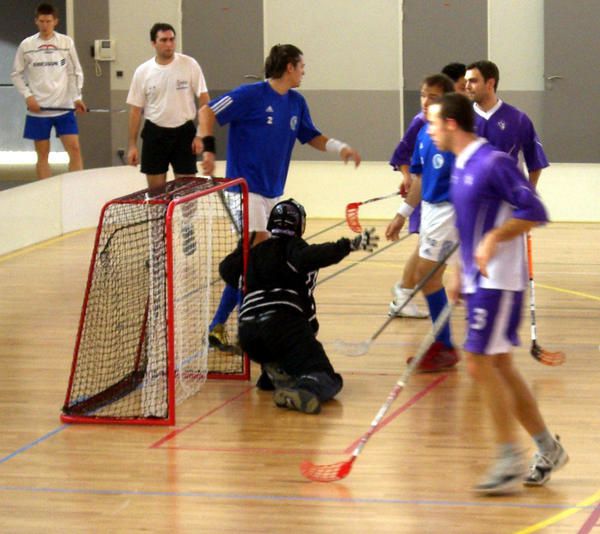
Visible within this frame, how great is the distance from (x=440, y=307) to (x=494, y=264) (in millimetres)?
2398

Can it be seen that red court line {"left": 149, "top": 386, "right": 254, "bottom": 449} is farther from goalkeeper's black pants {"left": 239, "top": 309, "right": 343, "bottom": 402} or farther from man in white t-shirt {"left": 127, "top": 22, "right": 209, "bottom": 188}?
man in white t-shirt {"left": 127, "top": 22, "right": 209, "bottom": 188}

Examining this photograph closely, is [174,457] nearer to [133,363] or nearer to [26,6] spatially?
[133,363]

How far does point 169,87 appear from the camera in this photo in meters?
11.3

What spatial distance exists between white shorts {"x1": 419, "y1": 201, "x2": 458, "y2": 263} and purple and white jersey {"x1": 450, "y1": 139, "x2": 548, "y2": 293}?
2095mm

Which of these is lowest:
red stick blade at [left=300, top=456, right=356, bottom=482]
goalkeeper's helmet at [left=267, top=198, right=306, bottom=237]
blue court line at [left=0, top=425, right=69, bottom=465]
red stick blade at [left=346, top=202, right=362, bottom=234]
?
blue court line at [left=0, top=425, right=69, bottom=465]

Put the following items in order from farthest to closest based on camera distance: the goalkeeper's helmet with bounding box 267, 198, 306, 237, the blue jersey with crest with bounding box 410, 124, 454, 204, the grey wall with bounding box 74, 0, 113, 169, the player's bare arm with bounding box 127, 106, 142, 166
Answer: the grey wall with bounding box 74, 0, 113, 169 < the player's bare arm with bounding box 127, 106, 142, 166 < the blue jersey with crest with bounding box 410, 124, 454, 204 < the goalkeeper's helmet with bounding box 267, 198, 306, 237

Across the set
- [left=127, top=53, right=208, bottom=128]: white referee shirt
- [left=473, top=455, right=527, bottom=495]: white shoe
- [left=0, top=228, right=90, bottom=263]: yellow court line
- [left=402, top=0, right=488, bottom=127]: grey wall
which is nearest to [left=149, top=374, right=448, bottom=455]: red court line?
[left=473, top=455, right=527, bottom=495]: white shoe

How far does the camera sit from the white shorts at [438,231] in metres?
6.99

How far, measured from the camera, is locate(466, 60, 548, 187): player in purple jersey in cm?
710

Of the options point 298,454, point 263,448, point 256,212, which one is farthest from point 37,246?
point 298,454

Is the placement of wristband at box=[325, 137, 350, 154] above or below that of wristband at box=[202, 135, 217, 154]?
below

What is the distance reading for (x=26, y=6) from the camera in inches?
699

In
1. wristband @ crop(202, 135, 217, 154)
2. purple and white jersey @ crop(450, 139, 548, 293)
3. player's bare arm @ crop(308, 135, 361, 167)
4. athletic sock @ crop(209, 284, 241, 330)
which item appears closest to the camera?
purple and white jersey @ crop(450, 139, 548, 293)

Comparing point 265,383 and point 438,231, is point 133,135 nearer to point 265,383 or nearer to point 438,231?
point 438,231
